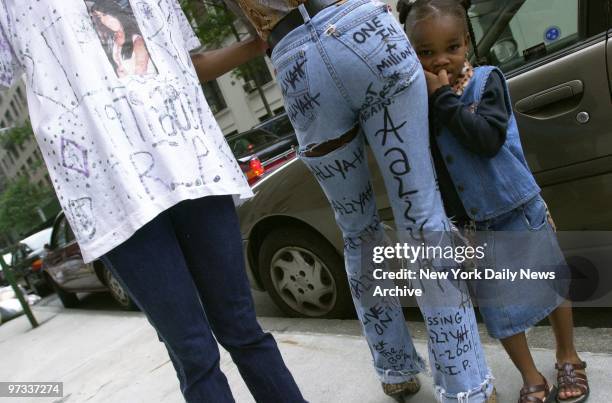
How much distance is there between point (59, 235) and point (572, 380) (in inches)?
287

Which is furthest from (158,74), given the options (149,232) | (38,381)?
(38,381)

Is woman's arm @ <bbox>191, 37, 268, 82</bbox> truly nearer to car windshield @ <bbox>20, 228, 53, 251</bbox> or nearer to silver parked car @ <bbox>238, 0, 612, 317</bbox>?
silver parked car @ <bbox>238, 0, 612, 317</bbox>

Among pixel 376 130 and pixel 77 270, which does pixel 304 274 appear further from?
pixel 77 270

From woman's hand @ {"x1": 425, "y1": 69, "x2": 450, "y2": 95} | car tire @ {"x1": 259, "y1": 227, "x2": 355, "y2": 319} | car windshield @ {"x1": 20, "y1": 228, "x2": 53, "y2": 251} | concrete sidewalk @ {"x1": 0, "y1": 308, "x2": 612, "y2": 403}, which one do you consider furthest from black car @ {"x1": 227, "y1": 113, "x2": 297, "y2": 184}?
car windshield @ {"x1": 20, "y1": 228, "x2": 53, "y2": 251}

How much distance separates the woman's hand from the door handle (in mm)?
703

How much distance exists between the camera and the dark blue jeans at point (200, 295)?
4.58ft

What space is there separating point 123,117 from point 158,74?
161 millimetres

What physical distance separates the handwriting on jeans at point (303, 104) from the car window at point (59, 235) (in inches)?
254

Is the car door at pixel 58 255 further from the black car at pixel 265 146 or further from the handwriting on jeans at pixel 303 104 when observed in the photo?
the handwriting on jeans at pixel 303 104

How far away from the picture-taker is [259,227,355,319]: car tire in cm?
305

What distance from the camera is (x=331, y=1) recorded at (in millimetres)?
1451

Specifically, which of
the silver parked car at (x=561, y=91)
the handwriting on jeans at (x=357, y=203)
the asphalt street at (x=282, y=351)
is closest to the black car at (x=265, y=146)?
the asphalt street at (x=282, y=351)

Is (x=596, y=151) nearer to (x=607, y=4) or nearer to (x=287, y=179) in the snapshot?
(x=607, y=4)

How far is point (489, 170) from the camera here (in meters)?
1.67
